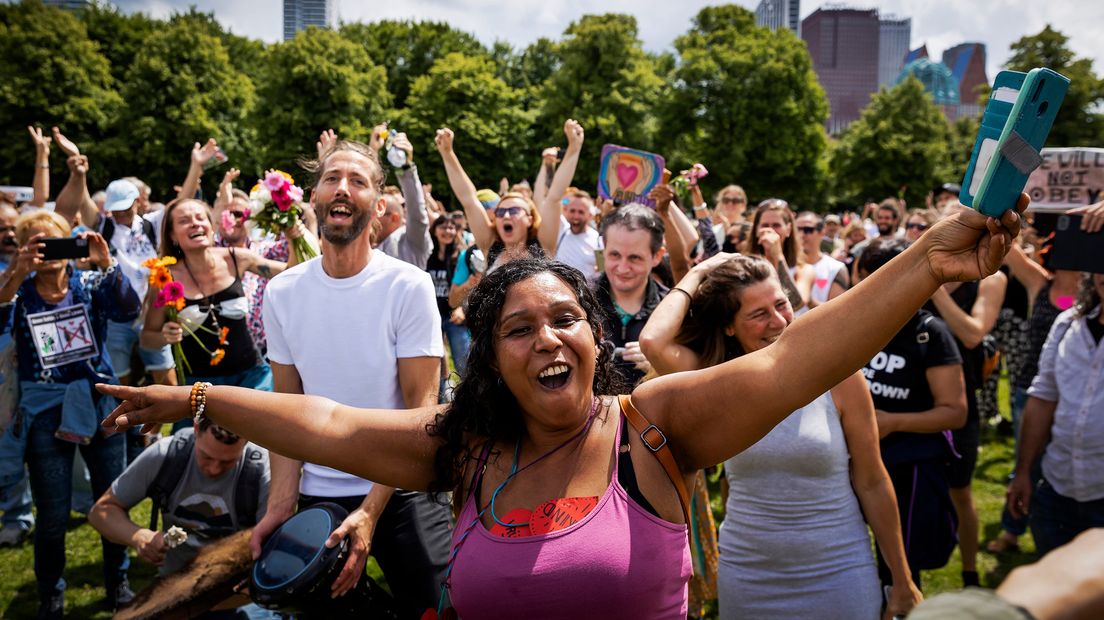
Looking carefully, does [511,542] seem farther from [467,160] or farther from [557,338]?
[467,160]

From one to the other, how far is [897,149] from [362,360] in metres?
43.2

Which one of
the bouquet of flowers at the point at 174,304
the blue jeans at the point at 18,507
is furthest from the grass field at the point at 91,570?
the bouquet of flowers at the point at 174,304

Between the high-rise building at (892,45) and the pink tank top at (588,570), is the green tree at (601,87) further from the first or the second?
the high-rise building at (892,45)

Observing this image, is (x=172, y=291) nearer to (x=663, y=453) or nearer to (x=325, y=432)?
(x=325, y=432)

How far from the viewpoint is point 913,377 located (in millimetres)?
3633

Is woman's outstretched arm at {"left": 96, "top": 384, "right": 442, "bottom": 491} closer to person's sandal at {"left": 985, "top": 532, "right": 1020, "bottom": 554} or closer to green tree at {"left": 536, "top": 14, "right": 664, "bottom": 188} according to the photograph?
person's sandal at {"left": 985, "top": 532, "right": 1020, "bottom": 554}

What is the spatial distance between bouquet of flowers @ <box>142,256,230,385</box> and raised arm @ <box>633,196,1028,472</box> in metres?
3.56

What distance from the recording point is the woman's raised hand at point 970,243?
146 centimetres

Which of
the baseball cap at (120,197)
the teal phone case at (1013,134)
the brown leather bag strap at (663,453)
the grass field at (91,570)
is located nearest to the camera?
the teal phone case at (1013,134)

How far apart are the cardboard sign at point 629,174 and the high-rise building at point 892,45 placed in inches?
7809

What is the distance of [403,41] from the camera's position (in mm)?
46062

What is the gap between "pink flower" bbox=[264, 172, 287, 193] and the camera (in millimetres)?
4680

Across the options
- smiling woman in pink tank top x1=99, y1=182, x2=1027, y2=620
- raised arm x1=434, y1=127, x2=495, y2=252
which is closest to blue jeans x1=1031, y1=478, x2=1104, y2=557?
smiling woman in pink tank top x1=99, y1=182, x2=1027, y2=620

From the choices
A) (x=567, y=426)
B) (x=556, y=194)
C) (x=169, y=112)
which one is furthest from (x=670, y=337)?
(x=169, y=112)
